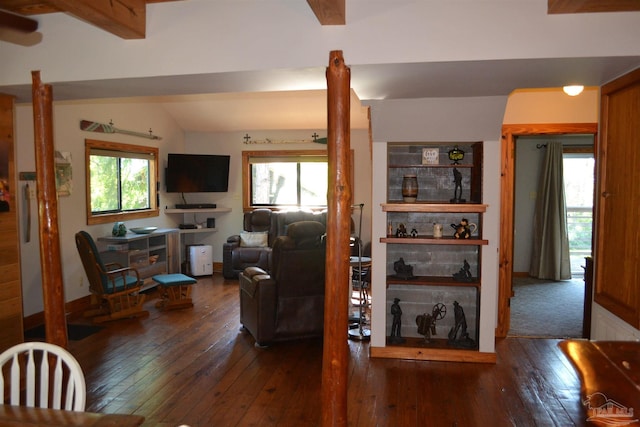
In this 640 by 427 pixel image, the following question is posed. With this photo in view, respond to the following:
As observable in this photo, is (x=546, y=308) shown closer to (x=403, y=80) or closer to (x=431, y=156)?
(x=431, y=156)

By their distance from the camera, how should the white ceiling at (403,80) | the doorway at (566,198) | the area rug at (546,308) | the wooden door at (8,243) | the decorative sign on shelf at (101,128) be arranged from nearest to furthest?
1. the white ceiling at (403,80)
2. the wooden door at (8,243)
3. the area rug at (546,308)
4. the decorative sign on shelf at (101,128)
5. the doorway at (566,198)

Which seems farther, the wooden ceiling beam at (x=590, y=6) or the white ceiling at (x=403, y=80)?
the white ceiling at (x=403, y=80)

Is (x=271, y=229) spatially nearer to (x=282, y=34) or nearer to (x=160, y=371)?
(x=160, y=371)

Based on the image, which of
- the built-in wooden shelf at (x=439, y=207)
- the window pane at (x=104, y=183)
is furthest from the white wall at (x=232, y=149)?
the built-in wooden shelf at (x=439, y=207)

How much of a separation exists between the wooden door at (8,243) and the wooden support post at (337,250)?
2715mm

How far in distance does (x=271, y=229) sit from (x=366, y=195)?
5.27 ft

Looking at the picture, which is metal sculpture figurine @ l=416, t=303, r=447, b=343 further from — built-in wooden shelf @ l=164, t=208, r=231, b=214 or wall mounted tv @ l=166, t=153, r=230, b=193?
wall mounted tv @ l=166, t=153, r=230, b=193

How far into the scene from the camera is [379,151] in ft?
13.9

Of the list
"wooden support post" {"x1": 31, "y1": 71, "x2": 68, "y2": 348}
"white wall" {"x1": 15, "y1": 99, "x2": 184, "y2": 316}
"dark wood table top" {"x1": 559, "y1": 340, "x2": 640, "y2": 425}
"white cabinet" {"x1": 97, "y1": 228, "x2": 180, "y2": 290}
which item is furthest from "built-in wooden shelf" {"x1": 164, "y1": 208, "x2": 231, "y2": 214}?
"dark wood table top" {"x1": 559, "y1": 340, "x2": 640, "y2": 425}

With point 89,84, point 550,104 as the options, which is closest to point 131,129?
point 89,84

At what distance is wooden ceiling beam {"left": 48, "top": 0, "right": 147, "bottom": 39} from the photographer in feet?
8.25

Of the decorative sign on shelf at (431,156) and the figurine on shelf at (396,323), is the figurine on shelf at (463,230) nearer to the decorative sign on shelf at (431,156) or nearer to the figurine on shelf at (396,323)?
the decorative sign on shelf at (431,156)

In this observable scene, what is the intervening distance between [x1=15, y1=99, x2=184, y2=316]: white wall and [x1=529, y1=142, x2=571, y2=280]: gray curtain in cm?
594

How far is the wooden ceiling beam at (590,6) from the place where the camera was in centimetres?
246
